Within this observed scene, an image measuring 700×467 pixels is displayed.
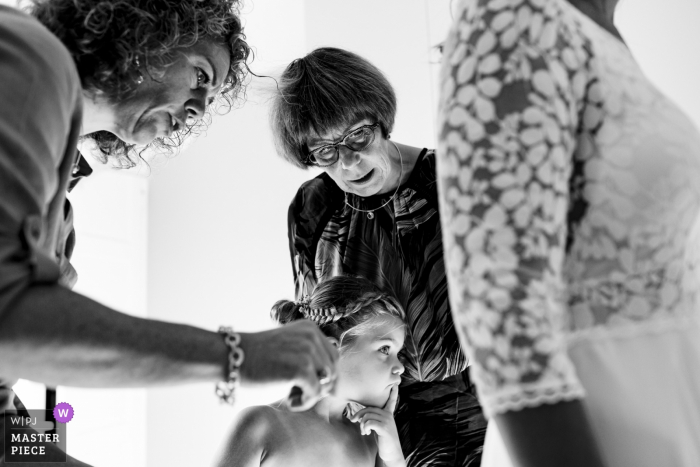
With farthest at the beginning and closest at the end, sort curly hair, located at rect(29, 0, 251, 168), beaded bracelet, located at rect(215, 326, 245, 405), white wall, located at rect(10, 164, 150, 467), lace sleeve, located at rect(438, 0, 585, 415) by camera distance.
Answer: white wall, located at rect(10, 164, 150, 467) < curly hair, located at rect(29, 0, 251, 168) < beaded bracelet, located at rect(215, 326, 245, 405) < lace sleeve, located at rect(438, 0, 585, 415)

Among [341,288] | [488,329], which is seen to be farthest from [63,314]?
[341,288]

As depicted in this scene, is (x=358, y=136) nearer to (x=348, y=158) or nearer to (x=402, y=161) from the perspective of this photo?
(x=348, y=158)

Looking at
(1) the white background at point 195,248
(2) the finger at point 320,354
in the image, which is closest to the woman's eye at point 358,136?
(2) the finger at point 320,354

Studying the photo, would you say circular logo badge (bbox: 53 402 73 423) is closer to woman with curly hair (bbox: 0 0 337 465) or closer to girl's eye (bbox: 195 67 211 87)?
woman with curly hair (bbox: 0 0 337 465)

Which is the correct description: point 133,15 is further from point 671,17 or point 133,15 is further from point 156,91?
point 671,17

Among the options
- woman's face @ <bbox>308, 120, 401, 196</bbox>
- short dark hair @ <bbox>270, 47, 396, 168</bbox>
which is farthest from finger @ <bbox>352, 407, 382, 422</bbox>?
short dark hair @ <bbox>270, 47, 396, 168</bbox>

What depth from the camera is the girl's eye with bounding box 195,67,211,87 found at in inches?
44.9

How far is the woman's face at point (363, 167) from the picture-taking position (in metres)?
1.84

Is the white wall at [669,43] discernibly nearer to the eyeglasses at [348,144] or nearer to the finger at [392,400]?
the eyeglasses at [348,144]

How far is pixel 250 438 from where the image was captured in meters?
1.85

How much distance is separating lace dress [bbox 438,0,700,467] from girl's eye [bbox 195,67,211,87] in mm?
555

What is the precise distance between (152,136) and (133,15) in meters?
0.17

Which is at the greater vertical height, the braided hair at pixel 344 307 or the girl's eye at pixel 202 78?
the girl's eye at pixel 202 78

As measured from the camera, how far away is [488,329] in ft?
1.99
